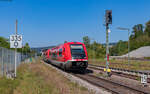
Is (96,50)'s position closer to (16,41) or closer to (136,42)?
(136,42)

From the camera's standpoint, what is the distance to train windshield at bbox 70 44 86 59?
18625 mm

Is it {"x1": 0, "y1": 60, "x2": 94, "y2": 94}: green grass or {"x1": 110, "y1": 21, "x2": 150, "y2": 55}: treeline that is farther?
{"x1": 110, "y1": 21, "x2": 150, "y2": 55}: treeline

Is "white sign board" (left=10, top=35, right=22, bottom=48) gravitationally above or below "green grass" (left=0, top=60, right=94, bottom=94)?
above

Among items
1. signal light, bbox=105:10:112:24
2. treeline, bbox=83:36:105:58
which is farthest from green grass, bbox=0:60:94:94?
treeline, bbox=83:36:105:58

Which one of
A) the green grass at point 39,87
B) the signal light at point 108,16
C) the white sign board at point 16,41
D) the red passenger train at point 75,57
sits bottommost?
the green grass at point 39,87

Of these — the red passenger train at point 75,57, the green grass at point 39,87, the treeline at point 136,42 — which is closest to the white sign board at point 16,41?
the green grass at point 39,87

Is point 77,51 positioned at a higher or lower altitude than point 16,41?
lower

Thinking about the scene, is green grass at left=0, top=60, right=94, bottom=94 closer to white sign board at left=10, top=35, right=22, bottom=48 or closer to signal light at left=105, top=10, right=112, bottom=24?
white sign board at left=10, top=35, right=22, bottom=48

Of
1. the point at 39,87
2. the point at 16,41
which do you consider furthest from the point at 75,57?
the point at 39,87

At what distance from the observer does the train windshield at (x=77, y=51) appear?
18625 mm

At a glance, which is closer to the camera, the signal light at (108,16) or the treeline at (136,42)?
the signal light at (108,16)

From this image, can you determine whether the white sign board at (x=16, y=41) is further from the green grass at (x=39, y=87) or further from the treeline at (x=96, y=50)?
the treeline at (x=96, y=50)

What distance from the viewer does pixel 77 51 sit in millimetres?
19109

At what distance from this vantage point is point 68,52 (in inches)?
743
